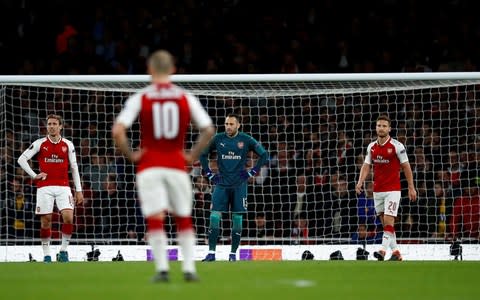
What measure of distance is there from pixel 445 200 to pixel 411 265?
480cm

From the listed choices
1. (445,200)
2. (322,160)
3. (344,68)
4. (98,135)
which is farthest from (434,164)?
(98,135)

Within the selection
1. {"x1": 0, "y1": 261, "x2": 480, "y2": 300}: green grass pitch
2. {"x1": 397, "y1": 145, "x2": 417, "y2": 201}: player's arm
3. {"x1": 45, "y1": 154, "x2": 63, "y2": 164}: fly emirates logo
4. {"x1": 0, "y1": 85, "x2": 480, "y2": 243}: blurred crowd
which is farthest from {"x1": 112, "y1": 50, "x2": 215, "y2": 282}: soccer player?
{"x1": 0, "y1": 85, "x2": 480, "y2": 243}: blurred crowd

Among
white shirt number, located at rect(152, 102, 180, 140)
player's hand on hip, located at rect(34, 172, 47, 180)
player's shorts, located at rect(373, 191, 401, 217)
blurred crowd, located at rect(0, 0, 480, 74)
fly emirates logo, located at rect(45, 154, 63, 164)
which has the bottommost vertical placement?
player's shorts, located at rect(373, 191, 401, 217)

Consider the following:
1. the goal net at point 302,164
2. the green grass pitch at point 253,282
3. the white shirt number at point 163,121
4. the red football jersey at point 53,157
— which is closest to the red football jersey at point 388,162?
the goal net at point 302,164

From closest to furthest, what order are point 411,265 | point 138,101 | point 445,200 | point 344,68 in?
point 138,101 → point 411,265 → point 445,200 → point 344,68

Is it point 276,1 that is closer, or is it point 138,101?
point 138,101

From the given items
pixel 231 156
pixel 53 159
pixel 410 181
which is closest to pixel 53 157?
pixel 53 159

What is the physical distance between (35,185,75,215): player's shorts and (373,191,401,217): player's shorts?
462 cm

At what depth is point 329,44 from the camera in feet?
71.3

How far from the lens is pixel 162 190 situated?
889 cm

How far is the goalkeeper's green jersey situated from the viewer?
15695 millimetres

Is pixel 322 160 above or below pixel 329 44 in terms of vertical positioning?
below

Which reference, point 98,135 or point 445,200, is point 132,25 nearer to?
point 98,135

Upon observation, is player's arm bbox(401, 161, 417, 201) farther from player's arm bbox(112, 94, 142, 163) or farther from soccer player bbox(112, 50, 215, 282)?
player's arm bbox(112, 94, 142, 163)
